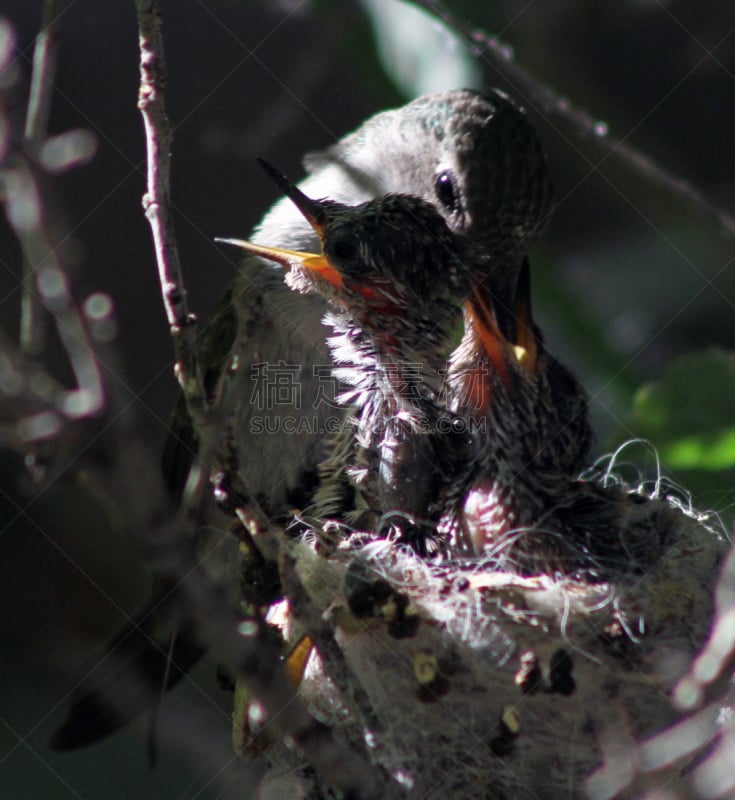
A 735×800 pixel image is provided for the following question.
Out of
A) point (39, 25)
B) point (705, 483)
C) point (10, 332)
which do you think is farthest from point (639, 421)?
point (39, 25)

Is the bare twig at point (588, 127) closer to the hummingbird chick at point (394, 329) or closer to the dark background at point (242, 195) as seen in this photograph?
the dark background at point (242, 195)

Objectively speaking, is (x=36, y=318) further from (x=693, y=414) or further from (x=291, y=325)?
(x=693, y=414)

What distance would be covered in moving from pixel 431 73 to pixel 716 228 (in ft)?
2.85

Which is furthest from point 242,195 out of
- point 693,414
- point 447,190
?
point 693,414

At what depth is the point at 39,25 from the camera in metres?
2.87

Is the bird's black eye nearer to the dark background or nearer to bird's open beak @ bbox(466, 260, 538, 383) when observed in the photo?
bird's open beak @ bbox(466, 260, 538, 383)

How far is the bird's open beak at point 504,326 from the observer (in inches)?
74.5

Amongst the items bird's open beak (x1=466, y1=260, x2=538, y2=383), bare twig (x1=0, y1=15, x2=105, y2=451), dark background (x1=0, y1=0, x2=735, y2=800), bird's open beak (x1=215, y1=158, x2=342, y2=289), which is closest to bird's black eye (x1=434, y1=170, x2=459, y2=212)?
bird's open beak (x1=466, y1=260, x2=538, y2=383)

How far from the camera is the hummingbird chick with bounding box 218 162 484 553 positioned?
172cm

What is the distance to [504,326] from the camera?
6.71ft

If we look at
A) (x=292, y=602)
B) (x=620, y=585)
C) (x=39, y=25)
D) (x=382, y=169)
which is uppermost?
(x=39, y=25)

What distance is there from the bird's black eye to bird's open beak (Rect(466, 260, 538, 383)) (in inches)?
9.9

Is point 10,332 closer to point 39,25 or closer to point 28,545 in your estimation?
point 28,545

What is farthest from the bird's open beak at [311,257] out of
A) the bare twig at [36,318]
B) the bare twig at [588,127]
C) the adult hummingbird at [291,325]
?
the bare twig at [588,127]
